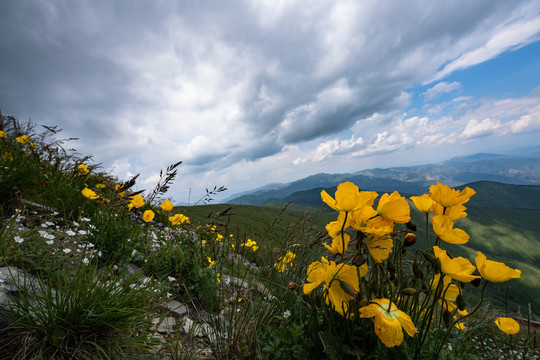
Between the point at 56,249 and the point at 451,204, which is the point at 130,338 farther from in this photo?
the point at 451,204

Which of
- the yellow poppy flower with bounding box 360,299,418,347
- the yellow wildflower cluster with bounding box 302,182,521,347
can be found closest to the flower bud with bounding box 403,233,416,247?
the yellow wildflower cluster with bounding box 302,182,521,347

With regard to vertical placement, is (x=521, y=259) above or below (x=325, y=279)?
below

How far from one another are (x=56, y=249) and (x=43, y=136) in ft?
16.3

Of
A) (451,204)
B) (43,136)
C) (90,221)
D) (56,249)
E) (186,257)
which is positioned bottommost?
(186,257)

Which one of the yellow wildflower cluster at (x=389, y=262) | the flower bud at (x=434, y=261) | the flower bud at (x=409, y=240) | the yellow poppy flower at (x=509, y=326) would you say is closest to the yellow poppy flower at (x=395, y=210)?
the yellow wildflower cluster at (x=389, y=262)

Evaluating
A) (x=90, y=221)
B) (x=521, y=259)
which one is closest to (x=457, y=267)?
(x=90, y=221)

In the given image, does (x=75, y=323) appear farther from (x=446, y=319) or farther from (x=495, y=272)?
(x=495, y=272)

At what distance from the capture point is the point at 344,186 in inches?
58.6

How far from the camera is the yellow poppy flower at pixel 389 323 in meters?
1.24

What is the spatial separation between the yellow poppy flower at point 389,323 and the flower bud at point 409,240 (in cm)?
41

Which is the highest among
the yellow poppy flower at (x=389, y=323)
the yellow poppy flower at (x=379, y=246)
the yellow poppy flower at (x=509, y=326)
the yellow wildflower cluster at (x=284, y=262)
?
the yellow poppy flower at (x=379, y=246)

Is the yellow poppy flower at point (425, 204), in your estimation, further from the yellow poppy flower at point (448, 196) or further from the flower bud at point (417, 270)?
the flower bud at point (417, 270)

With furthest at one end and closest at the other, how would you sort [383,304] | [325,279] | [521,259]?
1. [521,259]
2. [325,279]
3. [383,304]

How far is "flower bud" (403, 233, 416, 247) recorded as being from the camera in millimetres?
1487
